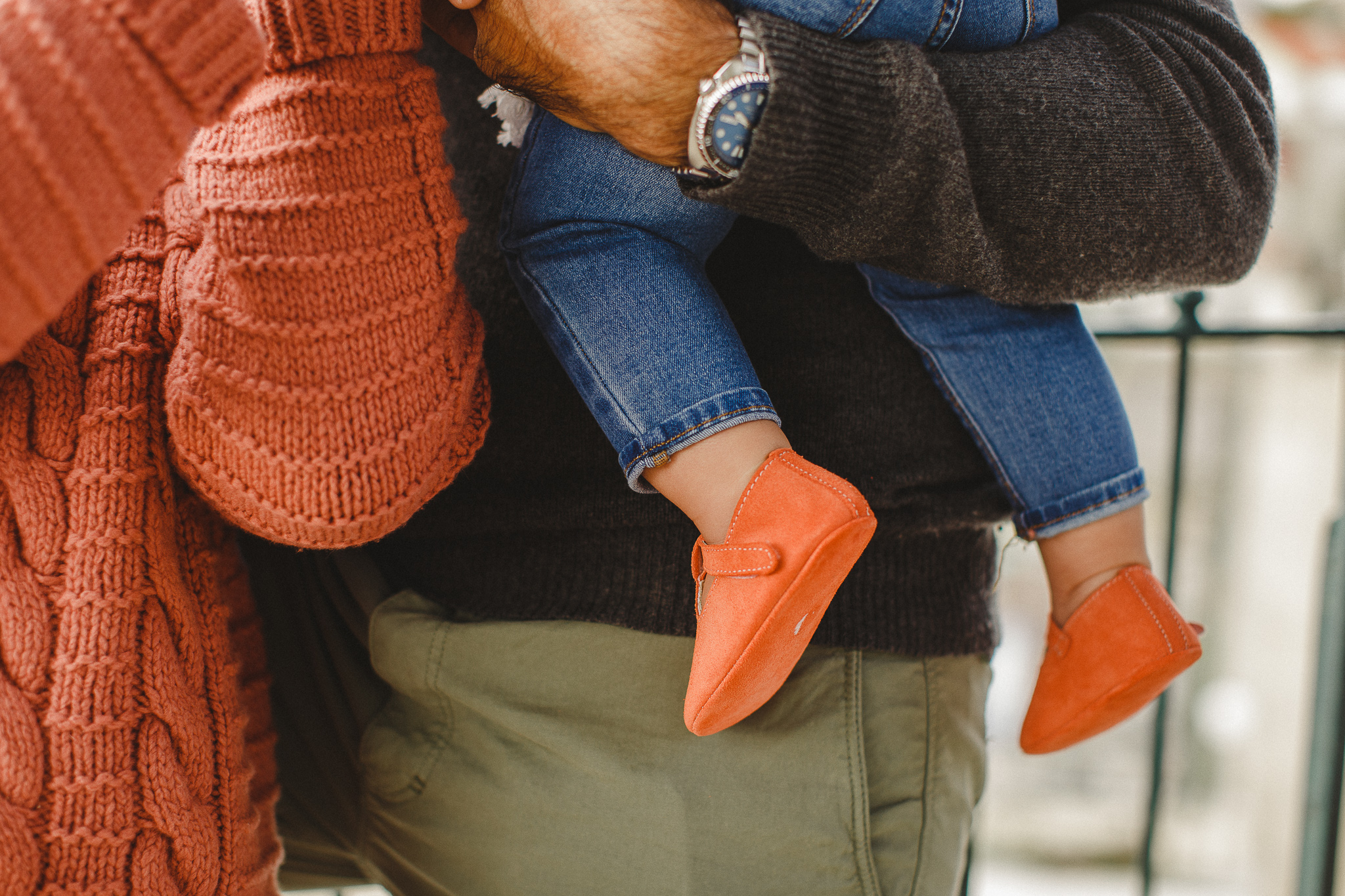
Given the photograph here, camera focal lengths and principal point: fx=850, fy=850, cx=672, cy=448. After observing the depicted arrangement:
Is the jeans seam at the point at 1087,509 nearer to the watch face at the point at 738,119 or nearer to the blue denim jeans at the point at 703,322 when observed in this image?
the blue denim jeans at the point at 703,322

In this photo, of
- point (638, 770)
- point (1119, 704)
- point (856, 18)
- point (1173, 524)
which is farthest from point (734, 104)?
point (1173, 524)

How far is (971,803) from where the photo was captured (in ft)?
3.07

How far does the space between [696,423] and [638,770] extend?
13.9 inches

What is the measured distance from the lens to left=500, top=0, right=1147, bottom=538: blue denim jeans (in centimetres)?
79

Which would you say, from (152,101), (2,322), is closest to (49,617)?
(2,322)

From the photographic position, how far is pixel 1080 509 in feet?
2.93

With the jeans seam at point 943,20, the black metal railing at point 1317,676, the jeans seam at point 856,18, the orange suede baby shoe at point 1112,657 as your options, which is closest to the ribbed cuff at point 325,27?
the jeans seam at point 856,18

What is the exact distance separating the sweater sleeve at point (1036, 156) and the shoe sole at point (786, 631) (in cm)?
25

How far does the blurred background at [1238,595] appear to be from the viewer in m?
6.02

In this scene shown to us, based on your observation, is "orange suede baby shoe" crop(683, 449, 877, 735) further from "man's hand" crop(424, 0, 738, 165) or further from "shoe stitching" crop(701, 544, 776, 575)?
"man's hand" crop(424, 0, 738, 165)

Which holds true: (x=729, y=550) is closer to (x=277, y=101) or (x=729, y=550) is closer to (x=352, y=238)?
(x=352, y=238)

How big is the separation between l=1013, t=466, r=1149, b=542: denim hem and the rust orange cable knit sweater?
61 cm

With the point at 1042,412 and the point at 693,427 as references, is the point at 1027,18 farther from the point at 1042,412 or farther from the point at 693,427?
the point at 693,427

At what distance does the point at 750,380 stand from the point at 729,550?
0.17 m
